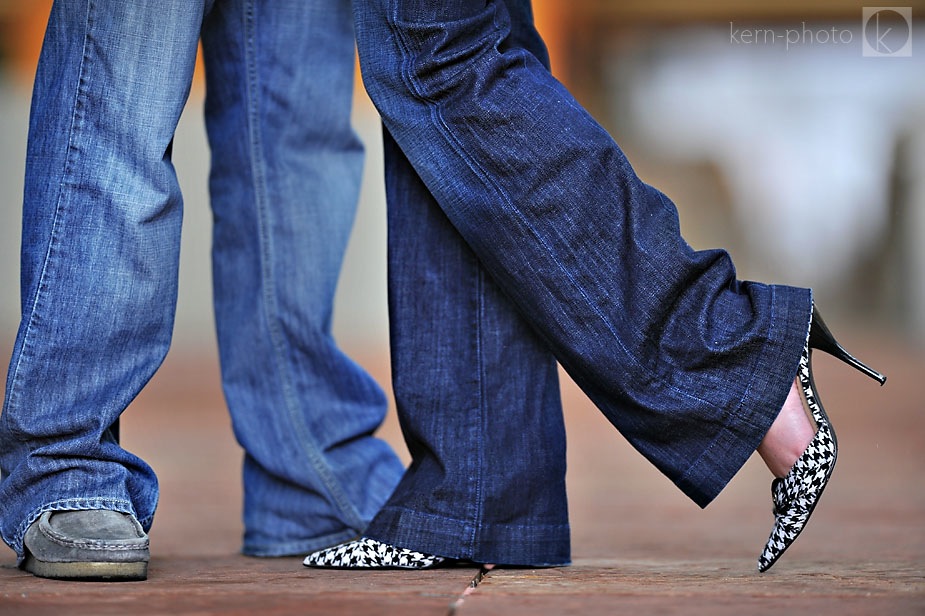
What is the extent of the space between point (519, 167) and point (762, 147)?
6795 mm

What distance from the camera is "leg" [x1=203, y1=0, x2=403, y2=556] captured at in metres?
1.12

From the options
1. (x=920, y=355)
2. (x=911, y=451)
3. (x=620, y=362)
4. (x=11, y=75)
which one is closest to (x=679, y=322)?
(x=620, y=362)

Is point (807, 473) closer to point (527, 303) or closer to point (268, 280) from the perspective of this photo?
point (527, 303)

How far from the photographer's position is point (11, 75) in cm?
572

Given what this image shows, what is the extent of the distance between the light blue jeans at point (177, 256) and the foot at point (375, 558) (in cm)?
17

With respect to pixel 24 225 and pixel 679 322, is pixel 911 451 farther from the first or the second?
pixel 24 225

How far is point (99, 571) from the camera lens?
0.86 m

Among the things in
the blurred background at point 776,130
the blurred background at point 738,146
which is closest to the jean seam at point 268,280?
the blurred background at point 738,146

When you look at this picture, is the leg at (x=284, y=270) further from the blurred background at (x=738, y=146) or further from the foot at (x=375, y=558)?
the blurred background at (x=738, y=146)

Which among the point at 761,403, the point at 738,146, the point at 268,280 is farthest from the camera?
the point at 738,146

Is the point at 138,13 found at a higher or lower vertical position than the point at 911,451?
higher

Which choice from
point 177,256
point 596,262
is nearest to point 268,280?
point 177,256

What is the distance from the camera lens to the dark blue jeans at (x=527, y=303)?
868mm

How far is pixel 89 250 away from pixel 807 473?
59cm
